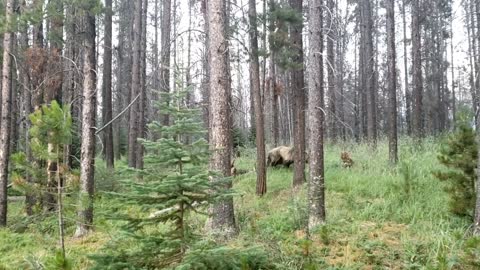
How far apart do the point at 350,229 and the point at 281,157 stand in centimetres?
704

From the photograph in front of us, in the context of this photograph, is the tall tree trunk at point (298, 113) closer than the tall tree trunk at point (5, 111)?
No

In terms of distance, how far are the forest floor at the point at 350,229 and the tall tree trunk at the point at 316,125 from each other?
1.22 feet

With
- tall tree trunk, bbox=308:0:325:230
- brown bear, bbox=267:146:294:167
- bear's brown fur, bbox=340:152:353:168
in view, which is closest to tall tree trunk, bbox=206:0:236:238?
tall tree trunk, bbox=308:0:325:230

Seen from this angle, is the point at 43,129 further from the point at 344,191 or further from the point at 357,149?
the point at 357,149

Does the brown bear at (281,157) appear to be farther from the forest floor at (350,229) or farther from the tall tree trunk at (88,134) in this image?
the tall tree trunk at (88,134)

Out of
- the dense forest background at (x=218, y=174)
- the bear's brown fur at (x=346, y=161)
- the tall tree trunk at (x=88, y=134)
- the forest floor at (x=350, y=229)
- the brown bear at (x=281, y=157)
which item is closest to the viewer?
the dense forest background at (x=218, y=174)

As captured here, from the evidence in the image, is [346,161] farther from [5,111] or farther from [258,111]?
[5,111]

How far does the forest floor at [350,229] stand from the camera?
5324 millimetres

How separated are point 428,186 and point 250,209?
12.4ft

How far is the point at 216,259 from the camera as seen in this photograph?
3891 millimetres

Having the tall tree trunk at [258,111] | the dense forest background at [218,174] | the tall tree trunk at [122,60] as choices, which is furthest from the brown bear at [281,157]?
the tall tree trunk at [122,60]

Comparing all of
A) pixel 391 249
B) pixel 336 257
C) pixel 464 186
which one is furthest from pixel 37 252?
pixel 464 186

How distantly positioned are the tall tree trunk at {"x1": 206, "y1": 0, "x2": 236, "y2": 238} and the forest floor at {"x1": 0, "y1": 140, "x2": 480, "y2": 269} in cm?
43

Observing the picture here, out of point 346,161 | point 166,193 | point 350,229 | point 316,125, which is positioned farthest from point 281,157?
point 166,193
